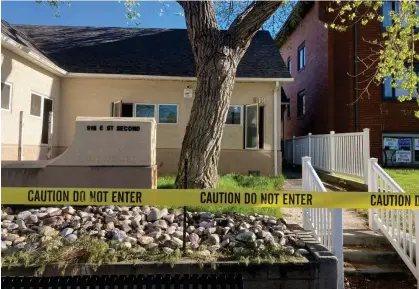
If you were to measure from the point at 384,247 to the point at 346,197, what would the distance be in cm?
225

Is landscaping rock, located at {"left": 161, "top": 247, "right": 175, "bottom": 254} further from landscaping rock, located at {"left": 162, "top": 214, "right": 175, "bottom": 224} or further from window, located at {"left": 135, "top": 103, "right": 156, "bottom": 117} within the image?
window, located at {"left": 135, "top": 103, "right": 156, "bottom": 117}

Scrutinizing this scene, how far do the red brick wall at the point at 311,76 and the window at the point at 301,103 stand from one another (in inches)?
12.1

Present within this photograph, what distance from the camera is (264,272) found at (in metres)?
3.86

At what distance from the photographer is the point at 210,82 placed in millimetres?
6414

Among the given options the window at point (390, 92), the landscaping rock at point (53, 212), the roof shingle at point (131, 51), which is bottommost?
the landscaping rock at point (53, 212)

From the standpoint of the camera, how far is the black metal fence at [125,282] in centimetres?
355

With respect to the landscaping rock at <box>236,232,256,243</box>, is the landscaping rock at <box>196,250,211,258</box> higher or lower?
lower

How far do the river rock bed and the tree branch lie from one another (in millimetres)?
3140

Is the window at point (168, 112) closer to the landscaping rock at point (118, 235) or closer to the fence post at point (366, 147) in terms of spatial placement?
the fence post at point (366, 147)

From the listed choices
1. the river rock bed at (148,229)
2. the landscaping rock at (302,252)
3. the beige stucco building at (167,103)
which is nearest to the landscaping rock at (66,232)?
the river rock bed at (148,229)

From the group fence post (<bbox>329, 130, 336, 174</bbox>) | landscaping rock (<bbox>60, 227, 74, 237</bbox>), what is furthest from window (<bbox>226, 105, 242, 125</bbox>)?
landscaping rock (<bbox>60, 227, 74, 237</bbox>)

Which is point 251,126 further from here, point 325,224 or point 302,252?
point 302,252

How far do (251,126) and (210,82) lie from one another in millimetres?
6404

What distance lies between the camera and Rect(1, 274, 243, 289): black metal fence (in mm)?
3555
